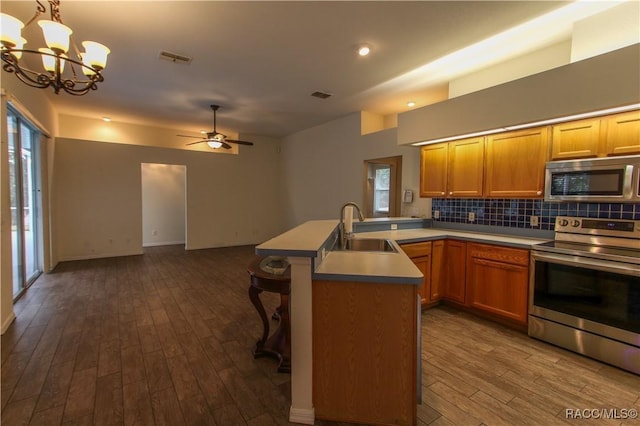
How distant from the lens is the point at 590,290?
2.31 meters

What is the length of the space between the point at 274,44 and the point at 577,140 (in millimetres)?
3094

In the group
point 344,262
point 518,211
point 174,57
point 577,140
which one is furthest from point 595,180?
point 174,57

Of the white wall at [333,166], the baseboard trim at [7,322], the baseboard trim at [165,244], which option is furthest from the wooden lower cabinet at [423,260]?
the baseboard trim at [165,244]

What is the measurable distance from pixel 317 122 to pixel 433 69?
3.10 meters

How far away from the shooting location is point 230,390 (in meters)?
1.95

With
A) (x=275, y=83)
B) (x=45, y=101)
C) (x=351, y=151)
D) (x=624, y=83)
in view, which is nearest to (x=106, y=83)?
(x=45, y=101)

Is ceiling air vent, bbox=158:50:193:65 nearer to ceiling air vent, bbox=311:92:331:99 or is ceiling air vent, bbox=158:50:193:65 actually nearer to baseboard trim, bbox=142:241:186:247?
ceiling air vent, bbox=311:92:331:99

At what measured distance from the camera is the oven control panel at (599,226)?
2.40 metres

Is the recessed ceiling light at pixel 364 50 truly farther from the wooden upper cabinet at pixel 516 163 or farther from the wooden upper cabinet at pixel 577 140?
the wooden upper cabinet at pixel 577 140

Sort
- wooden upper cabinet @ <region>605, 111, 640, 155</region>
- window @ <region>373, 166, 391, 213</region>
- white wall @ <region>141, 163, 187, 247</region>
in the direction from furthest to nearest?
white wall @ <region>141, 163, 187, 247</region>, window @ <region>373, 166, 391, 213</region>, wooden upper cabinet @ <region>605, 111, 640, 155</region>

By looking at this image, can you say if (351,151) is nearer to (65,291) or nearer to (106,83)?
(106,83)

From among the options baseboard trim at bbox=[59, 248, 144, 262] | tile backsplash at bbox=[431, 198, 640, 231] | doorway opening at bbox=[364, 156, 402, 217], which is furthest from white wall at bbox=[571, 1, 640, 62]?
baseboard trim at bbox=[59, 248, 144, 262]

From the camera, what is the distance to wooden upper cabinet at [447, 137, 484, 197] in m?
3.29

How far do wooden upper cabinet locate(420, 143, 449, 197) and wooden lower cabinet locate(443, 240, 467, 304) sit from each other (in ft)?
2.45
